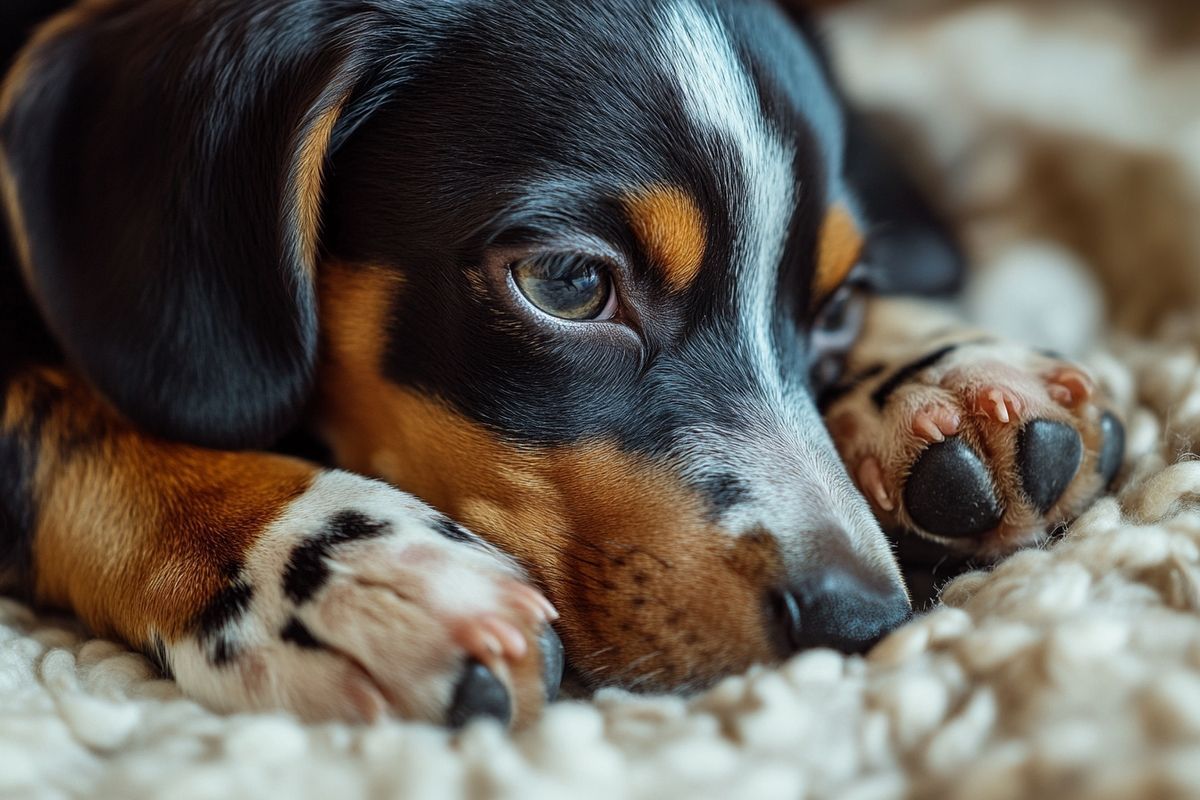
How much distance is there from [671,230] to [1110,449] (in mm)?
618

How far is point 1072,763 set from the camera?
0.85 metres

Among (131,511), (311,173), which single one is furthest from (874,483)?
(131,511)

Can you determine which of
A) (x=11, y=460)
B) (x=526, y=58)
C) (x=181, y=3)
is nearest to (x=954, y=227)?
(x=526, y=58)

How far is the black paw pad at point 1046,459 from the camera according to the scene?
133cm

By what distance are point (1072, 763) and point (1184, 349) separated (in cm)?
107

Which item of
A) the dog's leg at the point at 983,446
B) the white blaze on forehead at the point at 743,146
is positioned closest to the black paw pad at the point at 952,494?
the dog's leg at the point at 983,446

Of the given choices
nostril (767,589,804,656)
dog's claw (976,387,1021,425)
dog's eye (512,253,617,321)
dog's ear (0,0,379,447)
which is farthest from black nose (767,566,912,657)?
dog's ear (0,0,379,447)

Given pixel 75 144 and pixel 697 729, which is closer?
pixel 697 729

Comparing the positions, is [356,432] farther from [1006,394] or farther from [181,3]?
[1006,394]

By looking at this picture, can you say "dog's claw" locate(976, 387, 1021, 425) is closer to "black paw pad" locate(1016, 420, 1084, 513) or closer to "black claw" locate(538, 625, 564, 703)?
"black paw pad" locate(1016, 420, 1084, 513)

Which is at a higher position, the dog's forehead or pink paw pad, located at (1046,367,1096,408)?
the dog's forehead

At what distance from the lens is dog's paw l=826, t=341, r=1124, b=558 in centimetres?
134

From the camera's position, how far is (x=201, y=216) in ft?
4.34

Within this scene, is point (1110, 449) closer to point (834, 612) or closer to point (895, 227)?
point (834, 612)
